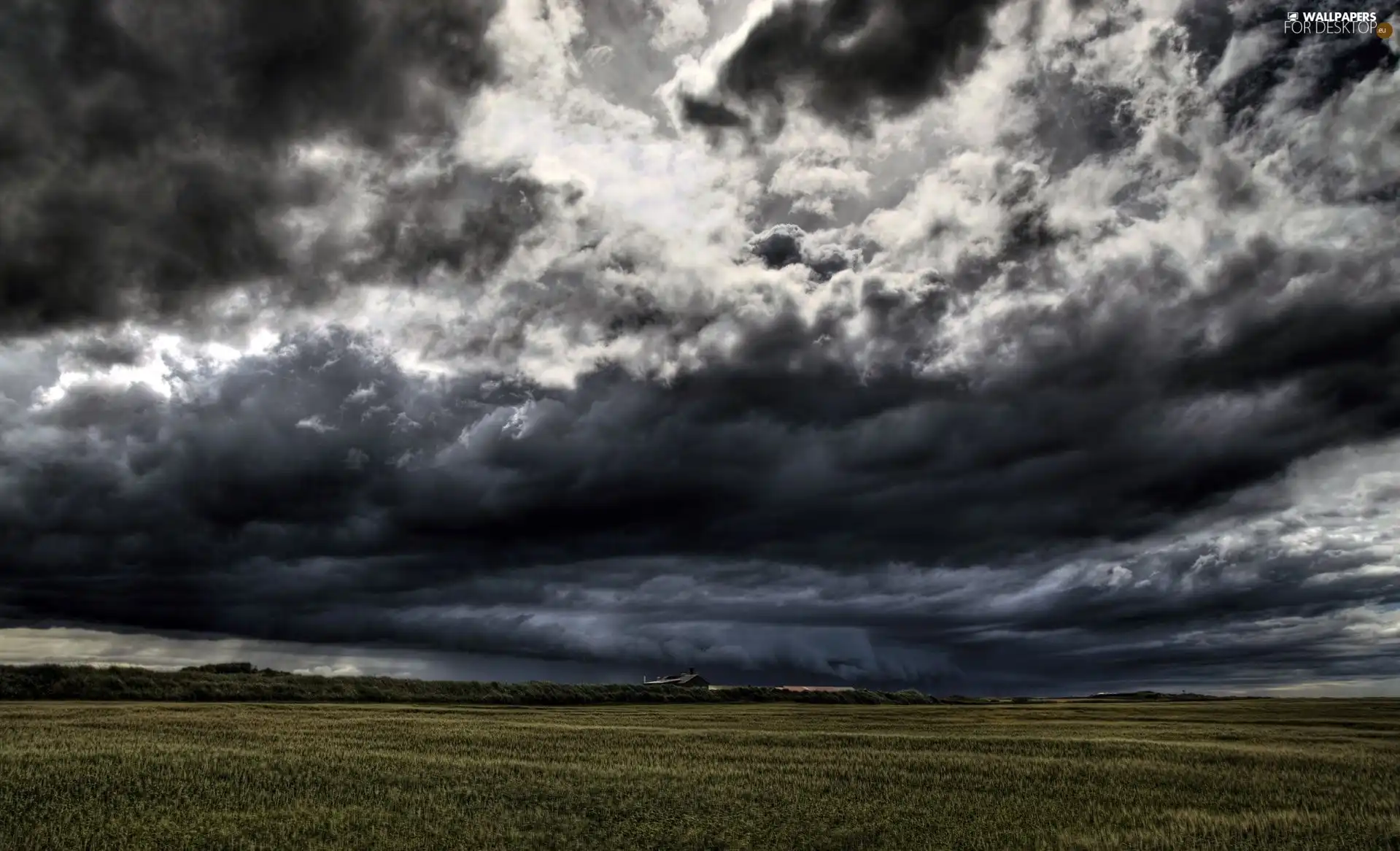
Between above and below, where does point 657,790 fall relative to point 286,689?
above

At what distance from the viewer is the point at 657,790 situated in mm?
24938

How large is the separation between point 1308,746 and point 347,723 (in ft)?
179

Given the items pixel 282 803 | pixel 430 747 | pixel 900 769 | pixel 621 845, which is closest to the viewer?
pixel 621 845

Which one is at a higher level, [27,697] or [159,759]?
[159,759]

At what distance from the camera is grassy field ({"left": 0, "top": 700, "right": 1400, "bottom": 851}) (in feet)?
64.9

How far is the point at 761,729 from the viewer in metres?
53.5

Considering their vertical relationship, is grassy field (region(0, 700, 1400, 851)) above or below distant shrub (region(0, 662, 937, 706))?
above

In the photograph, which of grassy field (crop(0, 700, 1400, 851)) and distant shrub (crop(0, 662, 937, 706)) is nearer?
grassy field (crop(0, 700, 1400, 851))

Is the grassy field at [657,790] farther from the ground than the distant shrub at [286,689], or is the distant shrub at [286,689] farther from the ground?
the grassy field at [657,790]

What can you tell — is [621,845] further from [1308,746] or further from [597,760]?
[1308,746]

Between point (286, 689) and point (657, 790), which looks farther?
point (286, 689)

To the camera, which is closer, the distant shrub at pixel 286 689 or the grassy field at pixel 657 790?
→ the grassy field at pixel 657 790

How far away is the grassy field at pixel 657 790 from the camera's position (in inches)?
779

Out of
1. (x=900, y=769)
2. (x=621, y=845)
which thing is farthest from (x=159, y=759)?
(x=900, y=769)
